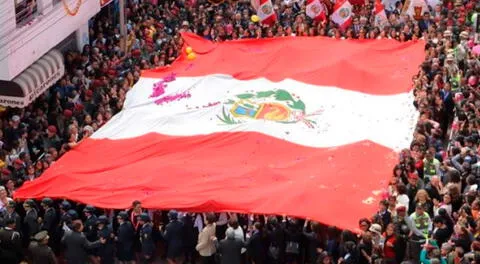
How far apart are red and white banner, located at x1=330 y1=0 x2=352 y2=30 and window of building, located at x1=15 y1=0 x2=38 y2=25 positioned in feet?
22.1

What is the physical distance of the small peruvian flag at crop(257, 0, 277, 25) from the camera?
23844 millimetres

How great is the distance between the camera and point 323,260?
47.2 feet

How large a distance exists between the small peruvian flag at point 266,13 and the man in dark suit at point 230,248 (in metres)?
9.52

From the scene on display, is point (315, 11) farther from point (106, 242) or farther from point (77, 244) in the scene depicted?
point (77, 244)

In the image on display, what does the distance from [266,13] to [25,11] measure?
6016 millimetres

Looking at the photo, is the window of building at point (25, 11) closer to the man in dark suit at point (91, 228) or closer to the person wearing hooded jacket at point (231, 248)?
the man in dark suit at point (91, 228)

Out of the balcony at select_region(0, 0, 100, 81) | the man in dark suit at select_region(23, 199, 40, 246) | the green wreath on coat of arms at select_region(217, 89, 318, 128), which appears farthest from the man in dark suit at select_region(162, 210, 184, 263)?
the balcony at select_region(0, 0, 100, 81)

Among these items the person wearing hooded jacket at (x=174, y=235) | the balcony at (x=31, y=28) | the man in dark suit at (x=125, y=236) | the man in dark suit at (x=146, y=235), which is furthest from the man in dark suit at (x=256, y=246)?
the balcony at (x=31, y=28)

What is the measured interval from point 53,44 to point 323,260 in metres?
8.82

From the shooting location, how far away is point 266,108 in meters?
19.3

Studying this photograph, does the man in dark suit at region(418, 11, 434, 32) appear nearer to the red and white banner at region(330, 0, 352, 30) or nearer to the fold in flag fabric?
the fold in flag fabric

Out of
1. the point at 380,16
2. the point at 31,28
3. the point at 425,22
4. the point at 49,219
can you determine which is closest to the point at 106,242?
the point at 49,219

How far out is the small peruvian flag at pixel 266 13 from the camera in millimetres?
23844

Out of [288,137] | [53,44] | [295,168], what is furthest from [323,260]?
[53,44]
